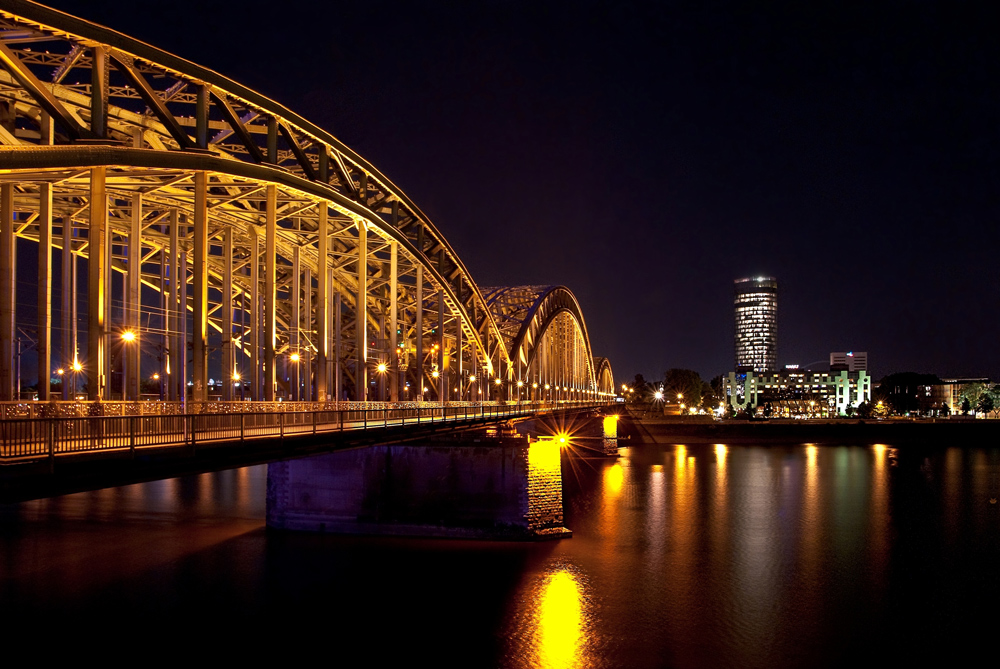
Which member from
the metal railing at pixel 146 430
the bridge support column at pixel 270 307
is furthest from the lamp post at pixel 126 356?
the metal railing at pixel 146 430

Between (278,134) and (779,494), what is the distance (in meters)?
40.1

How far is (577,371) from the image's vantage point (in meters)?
128

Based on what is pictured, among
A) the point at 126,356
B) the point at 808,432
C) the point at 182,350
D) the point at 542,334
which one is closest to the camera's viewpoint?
the point at 126,356

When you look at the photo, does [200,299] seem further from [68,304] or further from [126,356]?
[68,304]

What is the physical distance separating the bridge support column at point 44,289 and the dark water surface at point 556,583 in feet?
22.5

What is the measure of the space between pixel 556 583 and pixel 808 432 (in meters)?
95.7

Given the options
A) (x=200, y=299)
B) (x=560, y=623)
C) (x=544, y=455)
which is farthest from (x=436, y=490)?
(x=200, y=299)

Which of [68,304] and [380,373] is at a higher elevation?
[68,304]

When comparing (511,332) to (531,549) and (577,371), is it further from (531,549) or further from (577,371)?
(531,549)

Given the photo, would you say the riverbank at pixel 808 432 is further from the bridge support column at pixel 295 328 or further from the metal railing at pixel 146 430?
the metal railing at pixel 146 430

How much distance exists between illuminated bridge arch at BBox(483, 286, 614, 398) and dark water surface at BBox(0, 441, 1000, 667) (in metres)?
35.5

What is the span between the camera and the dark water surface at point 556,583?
24.3 m

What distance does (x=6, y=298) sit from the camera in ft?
77.0

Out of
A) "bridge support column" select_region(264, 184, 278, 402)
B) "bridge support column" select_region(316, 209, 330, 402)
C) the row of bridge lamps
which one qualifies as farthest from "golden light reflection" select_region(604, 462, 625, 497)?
"bridge support column" select_region(264, 184, 278, 402)
